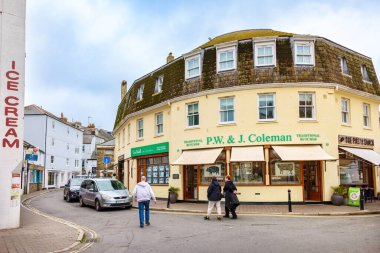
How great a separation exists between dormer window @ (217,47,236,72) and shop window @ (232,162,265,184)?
5.77 m

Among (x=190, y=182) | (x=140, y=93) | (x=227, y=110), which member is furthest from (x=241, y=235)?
(x=140, y=93)

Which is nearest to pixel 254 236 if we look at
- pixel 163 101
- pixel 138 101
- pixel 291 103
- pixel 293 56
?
pixel 291 103

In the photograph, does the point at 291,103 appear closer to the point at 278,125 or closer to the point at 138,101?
the point at 278,125

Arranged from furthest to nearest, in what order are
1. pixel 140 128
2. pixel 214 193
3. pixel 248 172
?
pixel 140 128 < pixel 248 172 < pixel 214 193

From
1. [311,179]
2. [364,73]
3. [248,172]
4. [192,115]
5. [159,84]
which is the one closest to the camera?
[311,179]

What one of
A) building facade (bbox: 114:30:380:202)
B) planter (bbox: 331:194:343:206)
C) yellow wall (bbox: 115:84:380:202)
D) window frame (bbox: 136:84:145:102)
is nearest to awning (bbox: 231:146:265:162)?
building facade (bbox: 114:30:380:202)

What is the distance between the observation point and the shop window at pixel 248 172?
20.8 metres

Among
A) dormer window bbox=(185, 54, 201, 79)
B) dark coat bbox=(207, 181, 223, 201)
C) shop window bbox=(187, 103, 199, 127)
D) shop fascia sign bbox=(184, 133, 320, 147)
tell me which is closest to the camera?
dark coat bbox=(207, 181, 223, 201)

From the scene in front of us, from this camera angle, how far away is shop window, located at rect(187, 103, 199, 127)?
914 inches

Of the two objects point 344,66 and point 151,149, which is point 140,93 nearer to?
point 151,149

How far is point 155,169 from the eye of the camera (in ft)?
86.8

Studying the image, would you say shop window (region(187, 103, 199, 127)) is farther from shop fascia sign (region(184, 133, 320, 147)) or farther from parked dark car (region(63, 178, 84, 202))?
parked dark car (region(63, 178, 84, 202))

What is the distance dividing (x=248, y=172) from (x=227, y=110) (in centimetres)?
382

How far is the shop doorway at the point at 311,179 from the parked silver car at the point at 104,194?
9.80m
